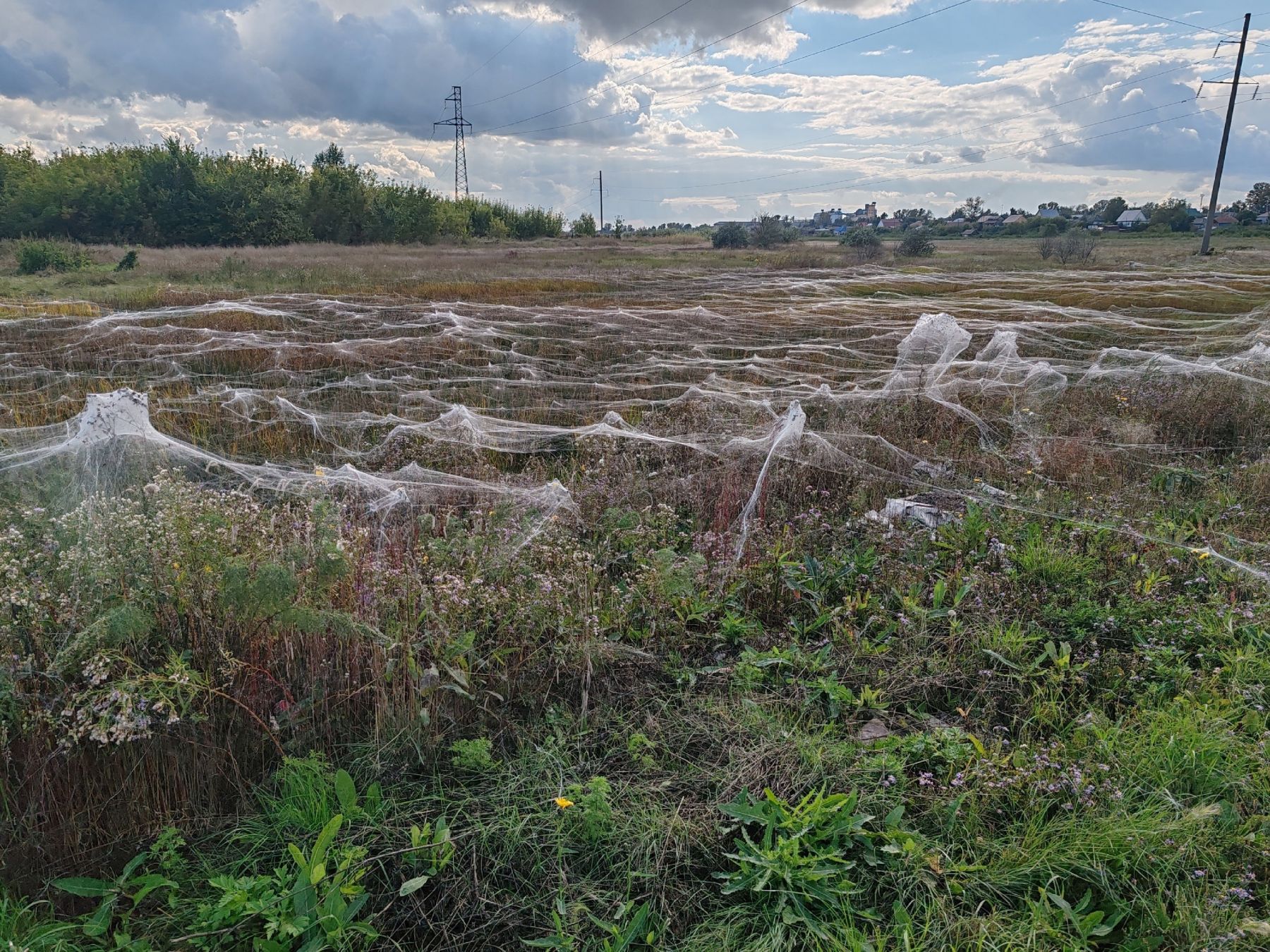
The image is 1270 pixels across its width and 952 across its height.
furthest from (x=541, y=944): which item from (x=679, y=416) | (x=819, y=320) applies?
(x=819, y=320)

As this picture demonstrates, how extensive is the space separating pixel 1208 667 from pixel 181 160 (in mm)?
60444

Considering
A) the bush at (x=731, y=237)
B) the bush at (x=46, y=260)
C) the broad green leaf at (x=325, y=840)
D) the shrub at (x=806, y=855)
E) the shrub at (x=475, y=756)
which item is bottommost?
the shrub at (x=806, y=855)

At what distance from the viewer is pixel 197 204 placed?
4953 centimetres

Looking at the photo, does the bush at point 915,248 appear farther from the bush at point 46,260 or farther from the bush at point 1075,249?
the bush at point 46,260

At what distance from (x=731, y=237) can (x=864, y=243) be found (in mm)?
9899

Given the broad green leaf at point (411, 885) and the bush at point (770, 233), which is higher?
the bush at point (770, 233)

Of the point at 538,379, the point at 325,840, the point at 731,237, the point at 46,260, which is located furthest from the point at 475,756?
the point at 731,237

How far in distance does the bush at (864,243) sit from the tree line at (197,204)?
27.8 m

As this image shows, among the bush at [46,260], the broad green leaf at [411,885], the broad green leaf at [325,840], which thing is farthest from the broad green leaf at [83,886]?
the bush at [46,260]

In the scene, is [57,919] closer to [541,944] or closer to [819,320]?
[541,944]

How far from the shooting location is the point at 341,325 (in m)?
14.6

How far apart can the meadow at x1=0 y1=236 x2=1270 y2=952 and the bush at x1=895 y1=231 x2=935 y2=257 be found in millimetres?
36053

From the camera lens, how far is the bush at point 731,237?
4912cm

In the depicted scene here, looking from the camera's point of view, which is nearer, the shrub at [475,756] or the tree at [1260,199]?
the shrub at [475,756]
